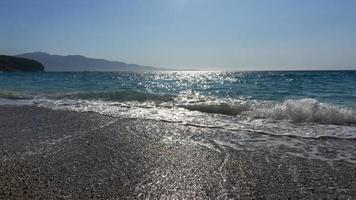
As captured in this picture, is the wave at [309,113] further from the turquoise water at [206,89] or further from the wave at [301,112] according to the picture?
the turquoise water at [206,89]

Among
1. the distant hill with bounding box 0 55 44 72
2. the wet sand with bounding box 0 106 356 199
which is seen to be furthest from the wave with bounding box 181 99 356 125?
the distant hill with bounding box 0 55 44 72

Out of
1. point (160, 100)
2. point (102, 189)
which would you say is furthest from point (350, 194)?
point (160, 100)

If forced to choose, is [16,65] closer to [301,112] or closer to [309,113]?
[301,112]

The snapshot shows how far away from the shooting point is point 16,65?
139750mm

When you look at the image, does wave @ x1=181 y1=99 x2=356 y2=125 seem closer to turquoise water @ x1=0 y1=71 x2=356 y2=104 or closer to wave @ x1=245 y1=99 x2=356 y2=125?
wave @ x1=245 y1=99 x2=356 y2=125

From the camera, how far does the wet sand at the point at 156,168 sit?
550 cm

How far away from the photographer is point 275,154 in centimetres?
802

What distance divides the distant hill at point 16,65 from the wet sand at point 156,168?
444 ft

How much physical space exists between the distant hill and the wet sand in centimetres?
13531

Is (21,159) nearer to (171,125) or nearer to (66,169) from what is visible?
(66,169)

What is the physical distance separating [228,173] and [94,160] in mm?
2587

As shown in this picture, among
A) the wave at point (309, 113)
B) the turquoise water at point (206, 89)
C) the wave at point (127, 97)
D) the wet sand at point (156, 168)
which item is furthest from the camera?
the turquoise water at point (206, 89)

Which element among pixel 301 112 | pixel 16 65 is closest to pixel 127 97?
pixel 301 112

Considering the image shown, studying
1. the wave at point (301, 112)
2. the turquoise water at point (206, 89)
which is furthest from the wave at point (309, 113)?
the turquoise water at point (206, 89)
